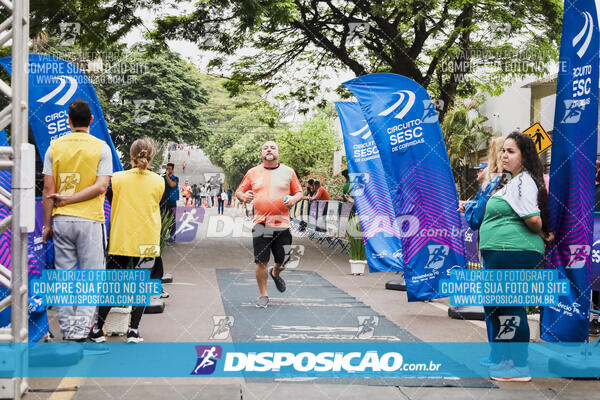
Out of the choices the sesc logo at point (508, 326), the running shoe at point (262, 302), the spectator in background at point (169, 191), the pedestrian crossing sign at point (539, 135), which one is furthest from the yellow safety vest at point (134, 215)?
the spectator in background at point (169, 191)

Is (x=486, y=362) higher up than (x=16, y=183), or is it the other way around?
(x=16, y=183)

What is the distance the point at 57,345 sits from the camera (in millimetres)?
5113

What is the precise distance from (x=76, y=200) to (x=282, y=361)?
1947 millimetres

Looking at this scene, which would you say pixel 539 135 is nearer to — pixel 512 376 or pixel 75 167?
pixel 512 376

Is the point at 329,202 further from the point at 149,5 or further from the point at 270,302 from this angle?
the point at 270,302

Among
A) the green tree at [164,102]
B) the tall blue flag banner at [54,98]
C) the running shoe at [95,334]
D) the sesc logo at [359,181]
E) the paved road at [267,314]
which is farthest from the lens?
the green tree at [164,102]

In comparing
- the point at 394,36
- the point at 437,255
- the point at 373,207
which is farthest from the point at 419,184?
the point at 394,36

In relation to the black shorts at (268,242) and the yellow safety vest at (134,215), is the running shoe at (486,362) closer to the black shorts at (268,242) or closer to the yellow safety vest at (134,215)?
the yellow safety vest at (134,215)

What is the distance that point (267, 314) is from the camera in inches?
296

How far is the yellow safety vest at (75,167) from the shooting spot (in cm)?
516

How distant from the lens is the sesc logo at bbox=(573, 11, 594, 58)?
16.5 feet

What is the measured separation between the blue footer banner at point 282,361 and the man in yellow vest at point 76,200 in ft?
0.90

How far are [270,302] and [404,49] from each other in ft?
34.7

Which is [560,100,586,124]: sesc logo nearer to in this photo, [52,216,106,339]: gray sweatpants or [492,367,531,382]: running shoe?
[492,367,531,382]: running shoe
